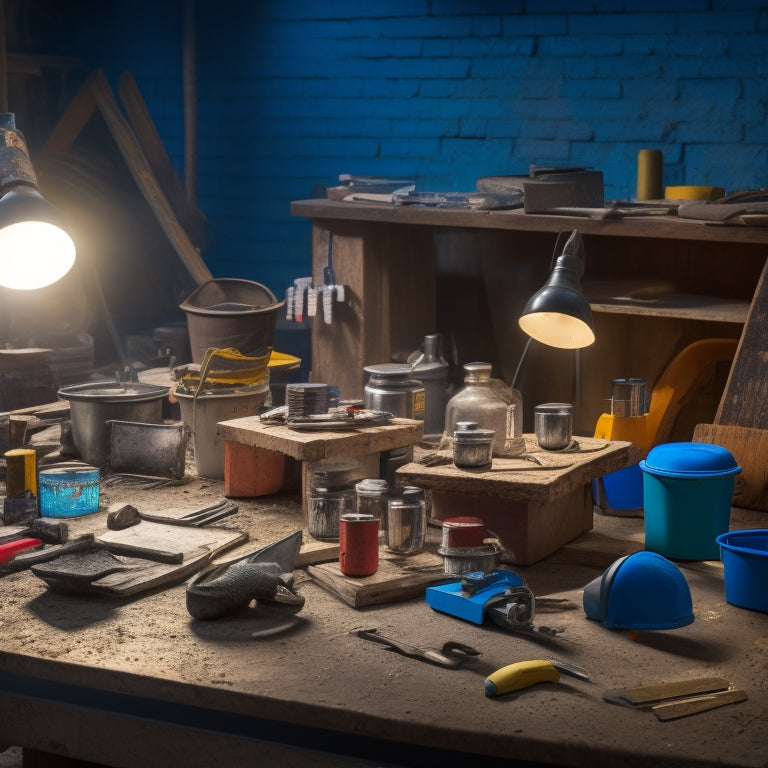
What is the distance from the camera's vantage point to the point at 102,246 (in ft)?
27.5

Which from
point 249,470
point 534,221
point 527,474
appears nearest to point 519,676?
point 527,474

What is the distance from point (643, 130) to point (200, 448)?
3.59 metres

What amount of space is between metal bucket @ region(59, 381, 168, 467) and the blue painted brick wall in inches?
133

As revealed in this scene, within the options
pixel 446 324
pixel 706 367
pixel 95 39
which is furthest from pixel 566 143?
pixel 95 39

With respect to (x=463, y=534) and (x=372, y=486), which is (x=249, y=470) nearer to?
(x=372, y=486)

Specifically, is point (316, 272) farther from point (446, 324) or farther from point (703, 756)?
point (703, 756)

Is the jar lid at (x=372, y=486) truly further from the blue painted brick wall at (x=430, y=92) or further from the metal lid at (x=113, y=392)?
the blue painted brick wall at (x=430, y=92)

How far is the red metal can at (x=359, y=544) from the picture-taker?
3268mm

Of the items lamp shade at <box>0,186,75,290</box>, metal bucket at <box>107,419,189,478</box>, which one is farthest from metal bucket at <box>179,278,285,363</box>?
lamp shade at <box>0,186,75,290</box>

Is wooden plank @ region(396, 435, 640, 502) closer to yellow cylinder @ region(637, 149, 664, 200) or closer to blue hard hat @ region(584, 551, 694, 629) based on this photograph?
blue hard hat @ region(584, 551, 694, 629)

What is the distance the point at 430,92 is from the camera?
298 inches

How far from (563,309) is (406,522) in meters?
0.82

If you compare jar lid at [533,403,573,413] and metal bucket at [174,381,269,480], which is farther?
metal bucket at [174,381,269,480]

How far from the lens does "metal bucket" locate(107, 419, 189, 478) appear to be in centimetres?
458
